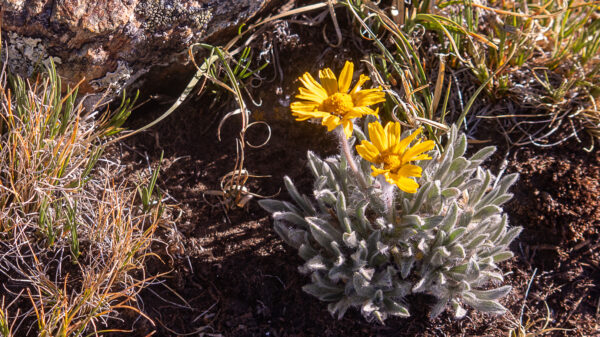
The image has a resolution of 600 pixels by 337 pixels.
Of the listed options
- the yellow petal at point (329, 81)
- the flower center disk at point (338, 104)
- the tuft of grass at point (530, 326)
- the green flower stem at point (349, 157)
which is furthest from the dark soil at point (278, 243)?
the flower center disk at point (338, 104)

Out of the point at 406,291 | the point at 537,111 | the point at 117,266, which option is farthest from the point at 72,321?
the point at 537,111

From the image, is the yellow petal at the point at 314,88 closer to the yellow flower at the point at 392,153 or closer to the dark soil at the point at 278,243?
the yellow flower at the point at 392,153

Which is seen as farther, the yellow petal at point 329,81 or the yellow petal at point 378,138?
the yellow petal at point 329,81

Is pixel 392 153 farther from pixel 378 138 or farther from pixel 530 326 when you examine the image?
pixel 530 326

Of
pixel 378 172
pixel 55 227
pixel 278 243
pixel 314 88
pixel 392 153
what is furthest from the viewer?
pixel 278 243

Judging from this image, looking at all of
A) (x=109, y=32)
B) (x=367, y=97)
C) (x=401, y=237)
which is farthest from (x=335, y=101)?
(x=109, y=32)

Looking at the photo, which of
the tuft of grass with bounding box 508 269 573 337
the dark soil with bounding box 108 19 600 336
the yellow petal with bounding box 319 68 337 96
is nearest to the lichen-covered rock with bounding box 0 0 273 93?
the dark soil with bounding box 108 19 600 336
